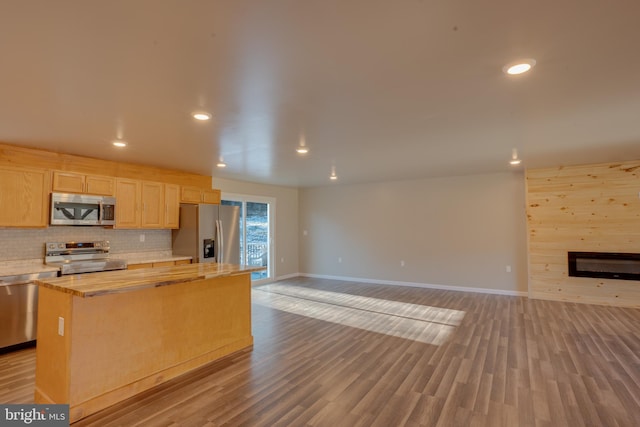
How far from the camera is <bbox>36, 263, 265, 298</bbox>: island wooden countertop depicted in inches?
91.2

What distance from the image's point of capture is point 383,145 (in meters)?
4.14

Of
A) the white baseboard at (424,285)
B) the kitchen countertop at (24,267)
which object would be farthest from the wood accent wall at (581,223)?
the kitchen countertop at (24,267)

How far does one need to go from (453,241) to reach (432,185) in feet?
4.14

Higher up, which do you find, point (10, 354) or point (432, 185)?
point (432, 185)

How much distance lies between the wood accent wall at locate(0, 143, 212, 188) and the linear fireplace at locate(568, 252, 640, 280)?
677 cm

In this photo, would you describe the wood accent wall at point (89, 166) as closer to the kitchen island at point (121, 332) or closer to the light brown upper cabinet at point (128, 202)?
the light brown upper cabinet at point (128, 202)

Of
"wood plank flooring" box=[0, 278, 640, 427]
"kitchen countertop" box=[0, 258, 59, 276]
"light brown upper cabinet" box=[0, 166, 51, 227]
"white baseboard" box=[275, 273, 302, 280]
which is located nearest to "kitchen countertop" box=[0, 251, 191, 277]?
"kitchen countertop" box=[0, 258, 59, 276]

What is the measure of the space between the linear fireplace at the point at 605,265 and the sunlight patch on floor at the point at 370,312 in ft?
7.60

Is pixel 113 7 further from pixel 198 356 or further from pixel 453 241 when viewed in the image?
pixel 453 241

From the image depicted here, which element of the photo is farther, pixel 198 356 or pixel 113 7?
pixel 198 356

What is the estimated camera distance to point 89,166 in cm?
467

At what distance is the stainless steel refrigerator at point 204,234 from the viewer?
548 cm

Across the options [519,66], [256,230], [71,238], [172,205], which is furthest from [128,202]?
[519,66]

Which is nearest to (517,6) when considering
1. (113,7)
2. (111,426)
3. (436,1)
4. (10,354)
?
(436,1)
